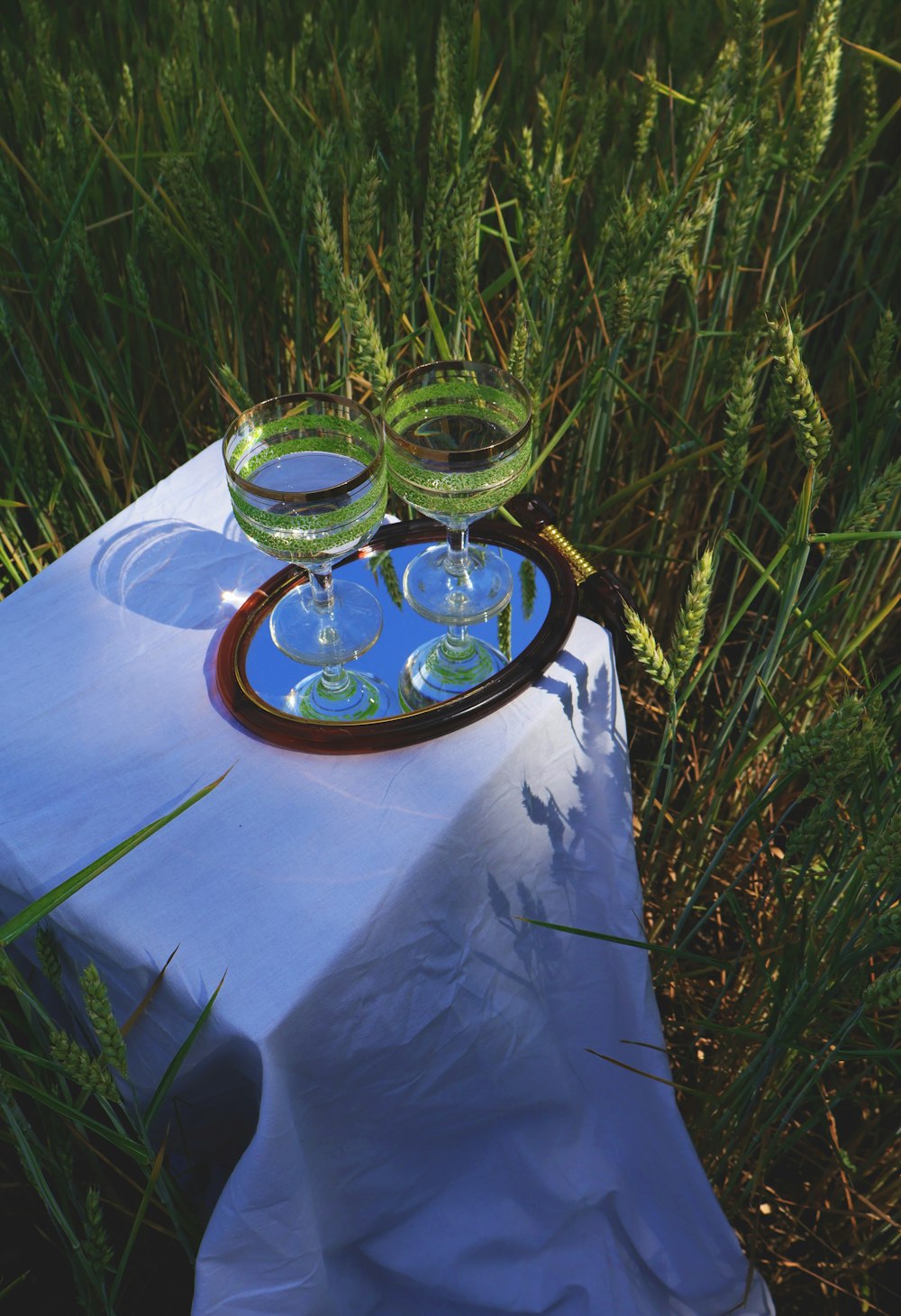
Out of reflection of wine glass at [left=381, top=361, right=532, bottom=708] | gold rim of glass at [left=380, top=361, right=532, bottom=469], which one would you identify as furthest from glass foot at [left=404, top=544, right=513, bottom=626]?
gold rim of glass at [left=380, top=361, right=532, bottom=469]

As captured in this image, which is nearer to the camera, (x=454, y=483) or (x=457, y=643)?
(x=454, y=483)

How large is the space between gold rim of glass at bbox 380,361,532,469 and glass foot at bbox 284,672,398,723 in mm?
217

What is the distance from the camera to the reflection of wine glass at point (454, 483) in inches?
32.1

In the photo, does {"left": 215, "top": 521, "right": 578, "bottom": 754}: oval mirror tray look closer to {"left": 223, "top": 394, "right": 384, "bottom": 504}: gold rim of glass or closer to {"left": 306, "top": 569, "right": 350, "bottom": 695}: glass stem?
{"left": 306, "top": 569, "right": 350, "bottom": 695}: glass stem

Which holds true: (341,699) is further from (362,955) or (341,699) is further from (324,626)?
(362,955)

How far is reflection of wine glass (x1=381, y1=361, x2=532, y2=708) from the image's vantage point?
816 mm

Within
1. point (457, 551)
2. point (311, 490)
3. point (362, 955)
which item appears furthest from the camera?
point (457, 551)

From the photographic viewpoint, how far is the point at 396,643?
37.1 inches

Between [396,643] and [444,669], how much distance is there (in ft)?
0.23

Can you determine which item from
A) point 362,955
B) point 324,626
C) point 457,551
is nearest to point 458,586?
point 457,551

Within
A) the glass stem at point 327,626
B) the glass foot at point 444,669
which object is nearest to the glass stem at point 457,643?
the glass foot at point 444,669

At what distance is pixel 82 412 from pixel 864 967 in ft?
3.95

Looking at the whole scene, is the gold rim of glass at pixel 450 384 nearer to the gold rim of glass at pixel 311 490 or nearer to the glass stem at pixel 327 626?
the gold rim of glass at pixel 311 490

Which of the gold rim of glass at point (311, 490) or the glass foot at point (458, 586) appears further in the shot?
the glass foot at point (458, 586)
